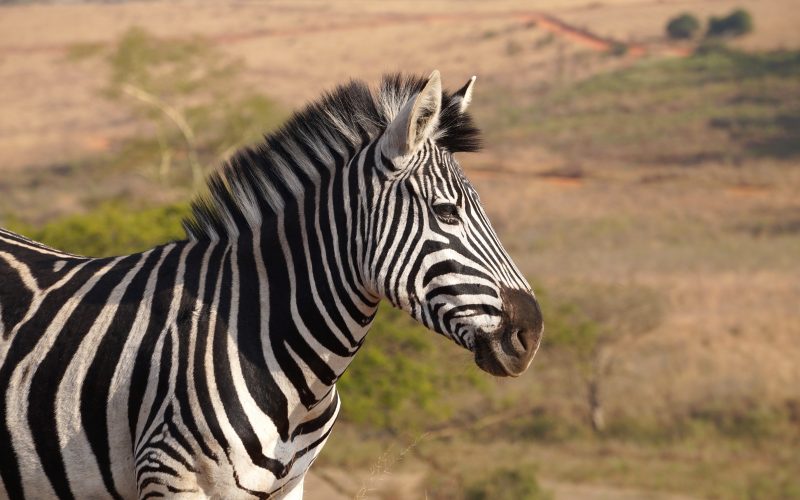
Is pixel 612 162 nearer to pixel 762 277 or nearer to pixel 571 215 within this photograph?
pixel 571 215

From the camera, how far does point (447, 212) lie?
3.85 meters

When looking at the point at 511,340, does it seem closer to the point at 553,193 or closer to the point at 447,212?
the point at 447,212

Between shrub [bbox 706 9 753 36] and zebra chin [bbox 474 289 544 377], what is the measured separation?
6406 cm

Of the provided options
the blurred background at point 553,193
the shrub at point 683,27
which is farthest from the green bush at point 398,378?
the shrub at point 683,27

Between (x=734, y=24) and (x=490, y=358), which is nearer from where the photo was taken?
(x=490, y=358)

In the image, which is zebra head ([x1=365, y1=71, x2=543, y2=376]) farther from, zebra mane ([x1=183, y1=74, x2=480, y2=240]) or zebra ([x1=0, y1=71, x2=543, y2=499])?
zebra mane ([x1=183, y1=74, x2=480, y2=240])

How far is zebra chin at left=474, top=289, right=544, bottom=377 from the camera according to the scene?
3.70m

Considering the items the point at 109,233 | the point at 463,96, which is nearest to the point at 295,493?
the point at 463,96

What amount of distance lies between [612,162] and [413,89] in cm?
4353

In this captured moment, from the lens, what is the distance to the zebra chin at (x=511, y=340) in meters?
3.70

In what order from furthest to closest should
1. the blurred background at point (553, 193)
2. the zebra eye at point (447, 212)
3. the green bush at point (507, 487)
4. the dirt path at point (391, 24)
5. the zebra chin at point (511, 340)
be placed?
the dirt path at point (391, 24)
the blurred background at point (553, 193)
the green bush at point (507, 487)
the zebra eye at point (447, 212)
the zebra chin at point (511, 340)

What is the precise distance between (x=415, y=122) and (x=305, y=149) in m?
0.55

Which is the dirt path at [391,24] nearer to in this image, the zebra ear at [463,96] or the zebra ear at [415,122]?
the zebra ear at [463,96]

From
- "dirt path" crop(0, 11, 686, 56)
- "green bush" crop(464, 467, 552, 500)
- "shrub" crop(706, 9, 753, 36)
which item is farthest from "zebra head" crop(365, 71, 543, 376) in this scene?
"dirt path" crop(0, 11, 686, 56)
